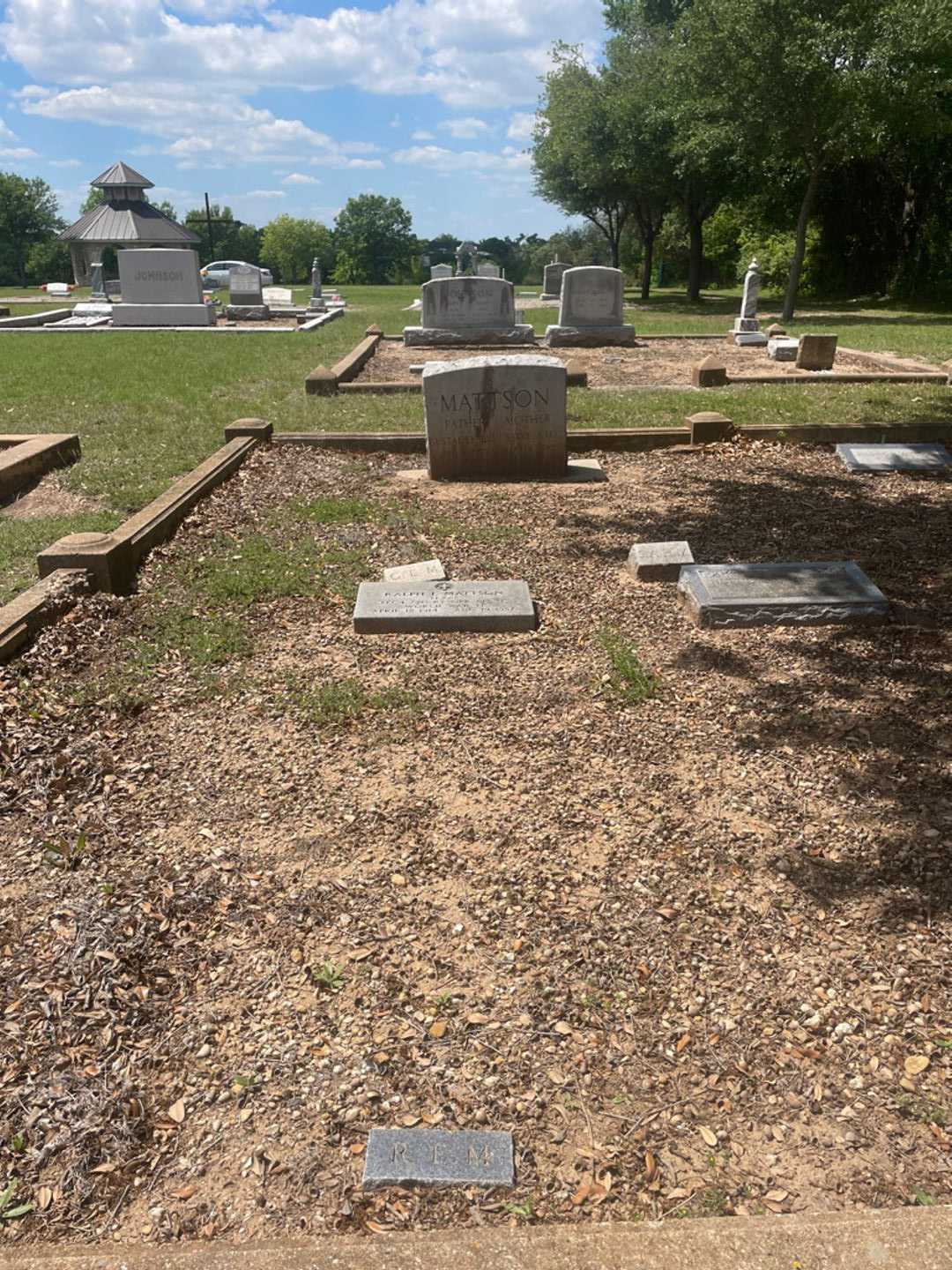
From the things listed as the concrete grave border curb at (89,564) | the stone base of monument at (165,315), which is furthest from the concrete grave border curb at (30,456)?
the stone base of monument at (165,315)

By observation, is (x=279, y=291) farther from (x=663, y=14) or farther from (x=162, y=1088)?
(x=162, y=1088)

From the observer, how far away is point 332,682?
4.56m

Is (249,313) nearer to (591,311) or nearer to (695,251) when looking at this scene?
(591,311)

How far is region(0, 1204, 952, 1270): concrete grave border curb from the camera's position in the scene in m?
1.89

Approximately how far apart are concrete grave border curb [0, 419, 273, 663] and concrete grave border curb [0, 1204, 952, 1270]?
3.30 meters

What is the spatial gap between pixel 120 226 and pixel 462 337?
118ft

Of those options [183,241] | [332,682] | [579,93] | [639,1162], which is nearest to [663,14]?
[579,93]

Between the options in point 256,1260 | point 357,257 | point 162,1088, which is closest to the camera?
point 256,1260

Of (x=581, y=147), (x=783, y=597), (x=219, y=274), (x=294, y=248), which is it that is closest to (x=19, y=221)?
(x=294, y=248)

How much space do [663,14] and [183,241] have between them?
2520 cm

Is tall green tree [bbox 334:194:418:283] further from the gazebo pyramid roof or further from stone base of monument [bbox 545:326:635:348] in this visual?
stone base of monument [bbox 545:326:635:348]

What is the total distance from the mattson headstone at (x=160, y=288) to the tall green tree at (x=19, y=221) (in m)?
50.2

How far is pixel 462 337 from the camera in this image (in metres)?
17.8

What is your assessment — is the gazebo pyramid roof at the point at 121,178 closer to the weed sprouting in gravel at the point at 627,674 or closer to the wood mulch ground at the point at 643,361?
the wood mulch ground at the point at 643,361
